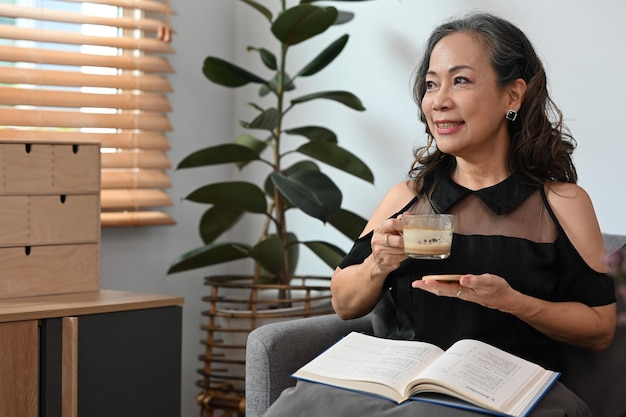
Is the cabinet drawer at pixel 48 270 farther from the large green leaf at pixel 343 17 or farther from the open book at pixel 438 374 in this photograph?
the large green leaf at pixel 343 17

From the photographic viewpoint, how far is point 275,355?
192 cm

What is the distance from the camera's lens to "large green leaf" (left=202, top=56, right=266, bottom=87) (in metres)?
2.81

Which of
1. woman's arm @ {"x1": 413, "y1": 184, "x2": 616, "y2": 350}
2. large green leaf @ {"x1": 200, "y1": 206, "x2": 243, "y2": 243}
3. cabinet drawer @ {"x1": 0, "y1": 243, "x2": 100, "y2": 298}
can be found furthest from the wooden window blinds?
woman's arm @ {"x1": 413, "y1": 184, "x2": 616, "y2": 350}

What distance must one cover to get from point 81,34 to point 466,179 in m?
1.50

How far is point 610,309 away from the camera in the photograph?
189 cm

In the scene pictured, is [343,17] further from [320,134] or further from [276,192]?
[276,192]

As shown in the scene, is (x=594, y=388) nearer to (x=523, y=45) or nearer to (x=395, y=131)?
(x=523, y=45)

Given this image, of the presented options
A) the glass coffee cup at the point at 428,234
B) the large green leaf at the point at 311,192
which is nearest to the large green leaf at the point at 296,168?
the large green leaf at the point at 311,192

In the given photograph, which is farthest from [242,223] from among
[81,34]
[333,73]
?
[81,34]

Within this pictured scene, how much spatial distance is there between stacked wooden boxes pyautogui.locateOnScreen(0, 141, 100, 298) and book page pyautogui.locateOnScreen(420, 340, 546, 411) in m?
1.15

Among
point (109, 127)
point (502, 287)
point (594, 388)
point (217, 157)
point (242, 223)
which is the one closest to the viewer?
point (502, 287)

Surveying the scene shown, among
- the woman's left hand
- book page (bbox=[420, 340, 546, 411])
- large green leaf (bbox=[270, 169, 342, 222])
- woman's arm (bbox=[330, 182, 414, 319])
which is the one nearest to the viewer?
book page (bbox=[420, 340, 546, 411])

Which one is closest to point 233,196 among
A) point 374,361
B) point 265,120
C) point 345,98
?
point 265,120

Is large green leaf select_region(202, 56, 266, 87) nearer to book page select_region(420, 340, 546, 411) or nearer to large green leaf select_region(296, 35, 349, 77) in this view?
large green leaf select_region(296, 35, 349, 77)
